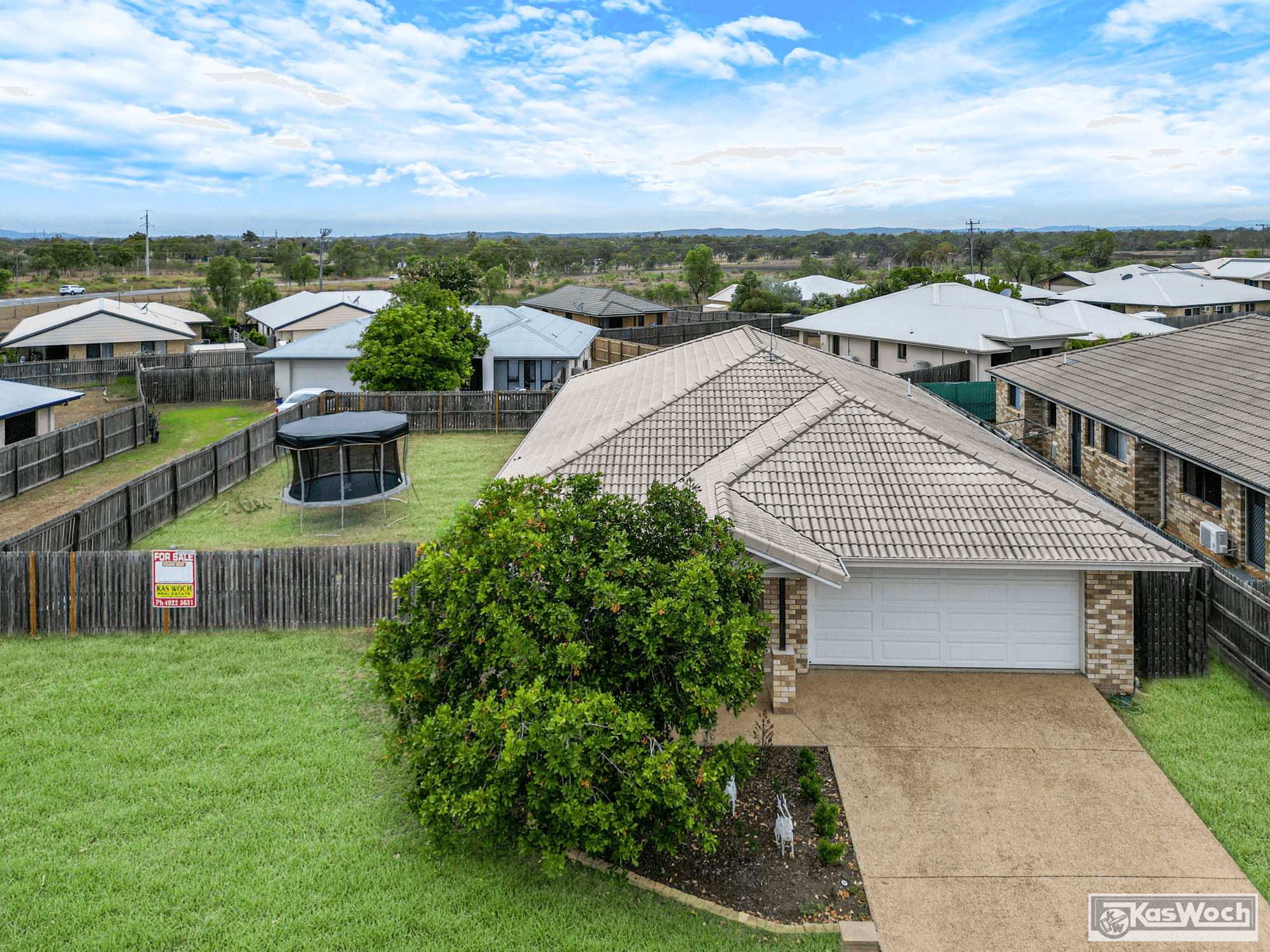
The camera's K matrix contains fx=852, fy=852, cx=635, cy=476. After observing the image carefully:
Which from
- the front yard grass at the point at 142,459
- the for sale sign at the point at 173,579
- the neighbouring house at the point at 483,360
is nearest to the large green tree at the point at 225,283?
the front yard grass at the point at 142,459

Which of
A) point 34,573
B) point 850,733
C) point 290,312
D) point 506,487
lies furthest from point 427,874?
point 290,312

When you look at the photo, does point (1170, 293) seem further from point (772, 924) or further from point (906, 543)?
point (772, 924)

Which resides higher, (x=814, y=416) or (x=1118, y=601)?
(x=814, y=416)

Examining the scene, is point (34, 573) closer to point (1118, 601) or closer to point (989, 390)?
point (1118, 601)

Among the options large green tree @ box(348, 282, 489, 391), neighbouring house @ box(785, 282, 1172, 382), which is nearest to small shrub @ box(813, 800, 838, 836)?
large green tree @ box(348, 282, 489, 391)

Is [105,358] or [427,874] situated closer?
[427,874]

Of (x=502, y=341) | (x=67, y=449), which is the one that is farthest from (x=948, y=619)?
(x=502, y=341)

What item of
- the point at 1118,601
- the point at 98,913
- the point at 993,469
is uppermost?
the point at 993,469
